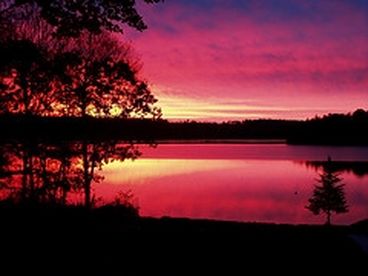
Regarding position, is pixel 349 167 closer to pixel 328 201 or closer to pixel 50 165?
pixel 328 201

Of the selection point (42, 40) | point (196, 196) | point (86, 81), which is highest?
point (42, 40)

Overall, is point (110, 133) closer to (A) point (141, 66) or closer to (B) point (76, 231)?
(A) point (141, 66)

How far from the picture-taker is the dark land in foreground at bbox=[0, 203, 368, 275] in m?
10.9

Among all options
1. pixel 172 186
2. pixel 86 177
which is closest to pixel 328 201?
pixel 172 186

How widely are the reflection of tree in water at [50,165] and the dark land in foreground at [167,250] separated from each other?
848cm

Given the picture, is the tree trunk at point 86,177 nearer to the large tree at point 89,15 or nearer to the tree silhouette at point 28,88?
the tree silhouette at point 28,88

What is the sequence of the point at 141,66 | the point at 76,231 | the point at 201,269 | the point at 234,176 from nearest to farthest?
1. the point at 201,269
2. the point at 76,231
3. the point at 141,66
4. the point at 234,176

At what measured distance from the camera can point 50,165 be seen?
2967 cm

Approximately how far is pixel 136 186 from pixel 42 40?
57.1 m

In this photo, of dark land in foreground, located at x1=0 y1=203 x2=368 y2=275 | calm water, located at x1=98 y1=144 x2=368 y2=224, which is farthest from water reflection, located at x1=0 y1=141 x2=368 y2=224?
dark land in foreground, located at x1=0 y1=203 x2=368 y2=275

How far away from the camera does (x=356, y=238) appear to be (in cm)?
1210

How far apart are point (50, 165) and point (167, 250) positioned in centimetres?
1886

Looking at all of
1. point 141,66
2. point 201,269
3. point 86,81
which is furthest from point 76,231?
point 141,66

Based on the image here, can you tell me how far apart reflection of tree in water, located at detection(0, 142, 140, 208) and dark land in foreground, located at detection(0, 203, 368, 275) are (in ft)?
27.8
